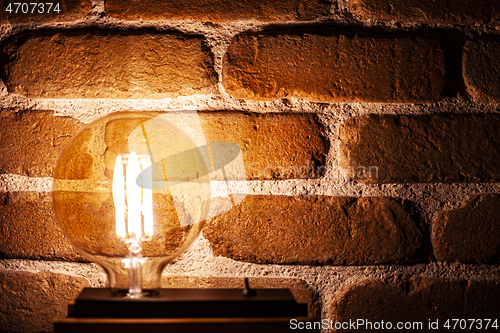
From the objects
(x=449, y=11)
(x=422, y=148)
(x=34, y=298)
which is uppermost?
(x=449, y=11)

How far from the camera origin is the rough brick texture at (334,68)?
42cm

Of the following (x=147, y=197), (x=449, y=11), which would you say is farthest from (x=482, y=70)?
(x=147, y=197)

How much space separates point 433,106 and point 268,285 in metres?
0.30

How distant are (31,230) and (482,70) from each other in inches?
23.6

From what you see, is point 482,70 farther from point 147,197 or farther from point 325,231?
point 147,197

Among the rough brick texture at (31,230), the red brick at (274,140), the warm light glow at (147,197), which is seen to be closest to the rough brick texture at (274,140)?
the red brick at (274,140)

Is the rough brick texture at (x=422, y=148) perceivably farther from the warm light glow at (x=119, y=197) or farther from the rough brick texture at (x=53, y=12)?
the rough brick texture at (x=53, y=12)

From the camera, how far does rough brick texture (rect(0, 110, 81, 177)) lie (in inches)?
16.8

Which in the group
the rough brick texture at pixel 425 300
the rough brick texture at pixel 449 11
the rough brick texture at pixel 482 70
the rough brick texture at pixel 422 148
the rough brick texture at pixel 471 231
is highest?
the rough brick texture at pixel 449 11

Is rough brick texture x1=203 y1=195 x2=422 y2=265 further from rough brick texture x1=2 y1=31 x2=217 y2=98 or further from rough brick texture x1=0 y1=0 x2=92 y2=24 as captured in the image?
rough brick texture x1=0 y1=0 x2=92 y2=24

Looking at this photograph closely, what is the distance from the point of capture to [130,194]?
1.08 ft

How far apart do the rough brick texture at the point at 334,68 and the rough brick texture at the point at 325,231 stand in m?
0.13

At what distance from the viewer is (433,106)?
1.38 feet

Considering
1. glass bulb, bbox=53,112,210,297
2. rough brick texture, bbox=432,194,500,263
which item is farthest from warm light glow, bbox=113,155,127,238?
rough brick texture, bbox=432,194,500,263
